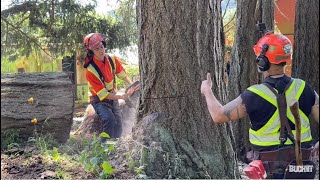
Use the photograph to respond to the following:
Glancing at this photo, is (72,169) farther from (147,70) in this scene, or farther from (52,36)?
(52,36)

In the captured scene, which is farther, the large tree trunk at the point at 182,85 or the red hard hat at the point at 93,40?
the red hard hat at the point at 93,40

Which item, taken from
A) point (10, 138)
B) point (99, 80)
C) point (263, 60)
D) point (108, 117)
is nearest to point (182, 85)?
point (263, 60)

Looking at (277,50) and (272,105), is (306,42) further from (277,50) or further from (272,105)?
(272,105)

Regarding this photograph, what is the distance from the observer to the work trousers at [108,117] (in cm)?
711

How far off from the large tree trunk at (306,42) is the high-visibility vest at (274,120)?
381 cm

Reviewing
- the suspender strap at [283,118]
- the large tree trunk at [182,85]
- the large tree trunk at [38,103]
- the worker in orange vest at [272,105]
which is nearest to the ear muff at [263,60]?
the worker in orange vest at [272,105]

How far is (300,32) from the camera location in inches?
285

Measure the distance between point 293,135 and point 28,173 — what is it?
289 cm

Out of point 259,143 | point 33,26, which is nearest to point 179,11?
point 259,143

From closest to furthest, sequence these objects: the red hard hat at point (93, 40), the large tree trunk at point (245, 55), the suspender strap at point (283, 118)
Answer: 1. the suspender strap at point (283, 118)
2. the red hard hat at point (93, 40)
3. the large tree trunk at point (245, 55)

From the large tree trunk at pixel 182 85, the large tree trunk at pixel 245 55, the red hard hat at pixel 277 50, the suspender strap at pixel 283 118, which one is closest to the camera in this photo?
the suspender strap at pixel 283 118

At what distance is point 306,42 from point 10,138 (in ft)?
14.6

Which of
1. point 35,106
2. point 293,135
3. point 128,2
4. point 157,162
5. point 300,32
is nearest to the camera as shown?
point 293,135

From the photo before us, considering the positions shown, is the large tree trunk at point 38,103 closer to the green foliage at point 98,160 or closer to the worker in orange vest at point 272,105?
the green foliage at point 98,160
